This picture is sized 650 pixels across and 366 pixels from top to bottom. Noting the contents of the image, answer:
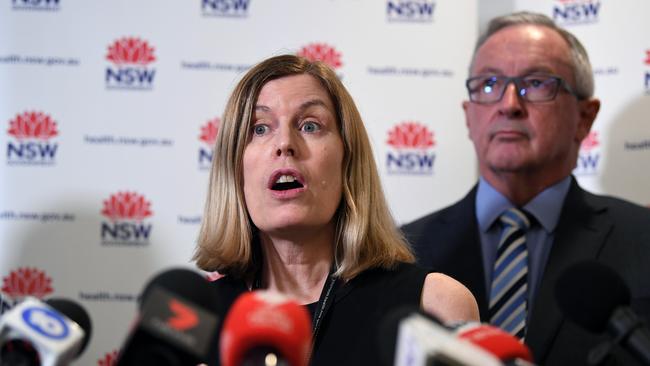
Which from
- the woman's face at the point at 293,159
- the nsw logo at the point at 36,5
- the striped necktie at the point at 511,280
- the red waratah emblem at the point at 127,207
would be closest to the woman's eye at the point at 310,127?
the woman's face at the point at 293,159

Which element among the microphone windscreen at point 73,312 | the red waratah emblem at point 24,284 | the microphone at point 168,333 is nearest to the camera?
the microphone at point 168,333

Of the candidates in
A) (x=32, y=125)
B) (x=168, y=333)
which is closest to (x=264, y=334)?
(x=168, y=333)

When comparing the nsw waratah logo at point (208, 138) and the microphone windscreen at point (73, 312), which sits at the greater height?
the nsw waratah logo at point (208, 138)

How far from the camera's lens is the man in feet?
8.48

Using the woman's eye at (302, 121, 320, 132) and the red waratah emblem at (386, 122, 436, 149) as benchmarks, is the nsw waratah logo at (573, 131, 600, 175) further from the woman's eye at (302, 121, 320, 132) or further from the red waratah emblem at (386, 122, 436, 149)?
the woman's eye at (302, 121, 320, 132)

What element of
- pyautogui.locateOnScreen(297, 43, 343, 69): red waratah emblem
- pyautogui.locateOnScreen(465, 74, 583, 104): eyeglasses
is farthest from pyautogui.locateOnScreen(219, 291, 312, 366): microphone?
pyautogui.locateOnScreen(297, 43, 343, 69): red waratah emblem

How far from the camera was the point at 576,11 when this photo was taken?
3.29 meters

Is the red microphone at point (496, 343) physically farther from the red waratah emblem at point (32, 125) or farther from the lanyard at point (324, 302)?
the red waratah emblem at point (32, 125)

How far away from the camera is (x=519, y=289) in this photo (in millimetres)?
2592

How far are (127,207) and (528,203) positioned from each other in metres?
1.47

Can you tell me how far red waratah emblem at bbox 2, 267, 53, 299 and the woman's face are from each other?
1.38m

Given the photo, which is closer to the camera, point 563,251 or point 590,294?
point 590,294

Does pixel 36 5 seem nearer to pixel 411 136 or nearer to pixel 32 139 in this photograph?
pixel 32 139

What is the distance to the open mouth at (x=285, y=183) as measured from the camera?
1.96 metres
